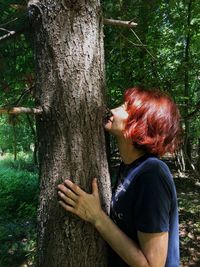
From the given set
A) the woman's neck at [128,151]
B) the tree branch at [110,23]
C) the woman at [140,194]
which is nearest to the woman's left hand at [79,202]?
the woman at [140,194]

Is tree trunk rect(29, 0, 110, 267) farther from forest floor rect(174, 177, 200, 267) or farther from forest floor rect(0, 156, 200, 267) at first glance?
forest floor rect(174, 177, 200, 267)

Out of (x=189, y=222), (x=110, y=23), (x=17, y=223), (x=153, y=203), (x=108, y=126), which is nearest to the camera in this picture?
(x=153, y=203)

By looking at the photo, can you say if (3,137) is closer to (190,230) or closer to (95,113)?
(190,230)

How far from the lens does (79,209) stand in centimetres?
175

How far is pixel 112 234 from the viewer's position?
1693mm

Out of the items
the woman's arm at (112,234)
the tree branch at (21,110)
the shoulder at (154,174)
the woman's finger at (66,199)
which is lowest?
the woman's arm at (112,234)

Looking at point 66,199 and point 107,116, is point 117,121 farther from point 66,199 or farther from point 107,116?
point 66,199

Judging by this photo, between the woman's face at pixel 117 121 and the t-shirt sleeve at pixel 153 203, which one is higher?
the woman's face at pixel 117 121

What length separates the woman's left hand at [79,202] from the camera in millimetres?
1748

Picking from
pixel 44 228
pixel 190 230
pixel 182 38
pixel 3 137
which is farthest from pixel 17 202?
pixel 3 137

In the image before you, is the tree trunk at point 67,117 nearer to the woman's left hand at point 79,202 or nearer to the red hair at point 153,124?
the woman's left hand at point 79,202

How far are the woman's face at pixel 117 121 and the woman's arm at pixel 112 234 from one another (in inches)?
10.4

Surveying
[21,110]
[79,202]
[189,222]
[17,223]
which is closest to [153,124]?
[79,202]

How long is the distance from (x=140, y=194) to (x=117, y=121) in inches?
16.6
